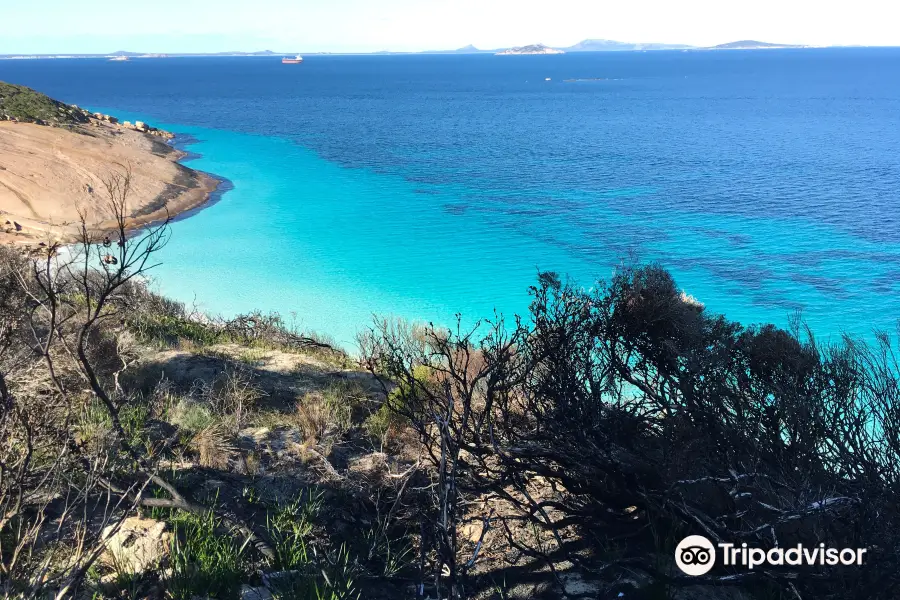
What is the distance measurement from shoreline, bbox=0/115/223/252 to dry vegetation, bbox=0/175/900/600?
16136 mm

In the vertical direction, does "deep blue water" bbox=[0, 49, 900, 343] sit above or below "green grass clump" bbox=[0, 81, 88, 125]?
below

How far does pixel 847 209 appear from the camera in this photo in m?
27.9

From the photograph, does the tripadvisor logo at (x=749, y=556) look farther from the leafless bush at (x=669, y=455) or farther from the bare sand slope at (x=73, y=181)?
the bare sand slope at (x=73, y=181)

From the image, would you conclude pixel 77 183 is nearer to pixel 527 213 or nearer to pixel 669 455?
pixel 527 213

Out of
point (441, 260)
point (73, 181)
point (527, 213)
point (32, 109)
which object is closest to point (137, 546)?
point (441, 260)

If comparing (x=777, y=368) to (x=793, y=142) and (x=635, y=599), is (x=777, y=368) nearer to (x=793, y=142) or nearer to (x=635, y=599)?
(x=635, y=599)

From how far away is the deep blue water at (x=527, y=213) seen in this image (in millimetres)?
20297

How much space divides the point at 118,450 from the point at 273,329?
7.99m

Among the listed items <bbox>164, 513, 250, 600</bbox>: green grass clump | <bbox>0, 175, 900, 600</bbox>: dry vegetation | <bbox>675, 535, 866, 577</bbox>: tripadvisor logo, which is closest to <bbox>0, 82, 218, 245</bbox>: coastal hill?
<bbox>0, 175, 900, 600</bbox>: dry vegetation

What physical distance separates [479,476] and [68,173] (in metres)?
27.6

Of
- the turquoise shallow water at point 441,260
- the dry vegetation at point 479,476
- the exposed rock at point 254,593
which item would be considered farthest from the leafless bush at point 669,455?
the turquoise shallow water at point 441,260

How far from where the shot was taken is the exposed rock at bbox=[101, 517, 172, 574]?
171 inches

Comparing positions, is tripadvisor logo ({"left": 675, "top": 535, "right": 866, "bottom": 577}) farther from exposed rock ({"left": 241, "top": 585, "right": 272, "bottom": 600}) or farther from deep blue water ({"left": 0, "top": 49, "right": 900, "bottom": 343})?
deep blue water ({"left": 0, "top": 49, "right": 900, "bottom": 343})

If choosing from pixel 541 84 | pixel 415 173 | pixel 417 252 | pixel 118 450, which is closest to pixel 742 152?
pixel 415 173
